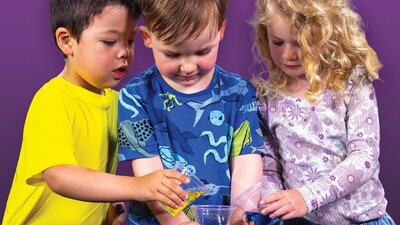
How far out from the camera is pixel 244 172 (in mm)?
1774

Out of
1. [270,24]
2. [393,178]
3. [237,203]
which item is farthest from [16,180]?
[393,178]

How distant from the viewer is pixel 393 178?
2.63 metres

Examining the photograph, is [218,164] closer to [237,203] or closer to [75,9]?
[237,203]

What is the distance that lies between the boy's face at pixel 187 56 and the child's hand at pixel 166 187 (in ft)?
0.71

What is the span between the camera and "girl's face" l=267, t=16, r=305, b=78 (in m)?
1.80

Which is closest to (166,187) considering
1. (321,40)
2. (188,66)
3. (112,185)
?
(112,185)

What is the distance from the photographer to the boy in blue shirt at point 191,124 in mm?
1727

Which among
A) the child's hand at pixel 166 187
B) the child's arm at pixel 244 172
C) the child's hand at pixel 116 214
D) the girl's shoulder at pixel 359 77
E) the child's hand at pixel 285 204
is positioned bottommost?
the child's hand at pixel 116 214

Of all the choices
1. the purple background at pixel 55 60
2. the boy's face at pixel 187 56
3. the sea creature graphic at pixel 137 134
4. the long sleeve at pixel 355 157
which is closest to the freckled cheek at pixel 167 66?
the boy's face at pixel 187 56

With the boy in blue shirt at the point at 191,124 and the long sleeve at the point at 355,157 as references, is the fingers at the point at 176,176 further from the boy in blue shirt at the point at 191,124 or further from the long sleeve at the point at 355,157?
the long sleeve at the point at 355,157

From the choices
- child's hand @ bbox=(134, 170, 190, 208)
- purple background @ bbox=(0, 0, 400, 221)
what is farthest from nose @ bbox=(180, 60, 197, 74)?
purple background @ bbox=(0, 0, 400, 221)

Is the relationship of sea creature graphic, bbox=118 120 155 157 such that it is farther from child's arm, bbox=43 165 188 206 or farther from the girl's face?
the girl's face

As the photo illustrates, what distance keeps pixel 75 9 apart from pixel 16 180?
0.39 meters

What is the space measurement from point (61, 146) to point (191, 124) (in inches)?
10.4
